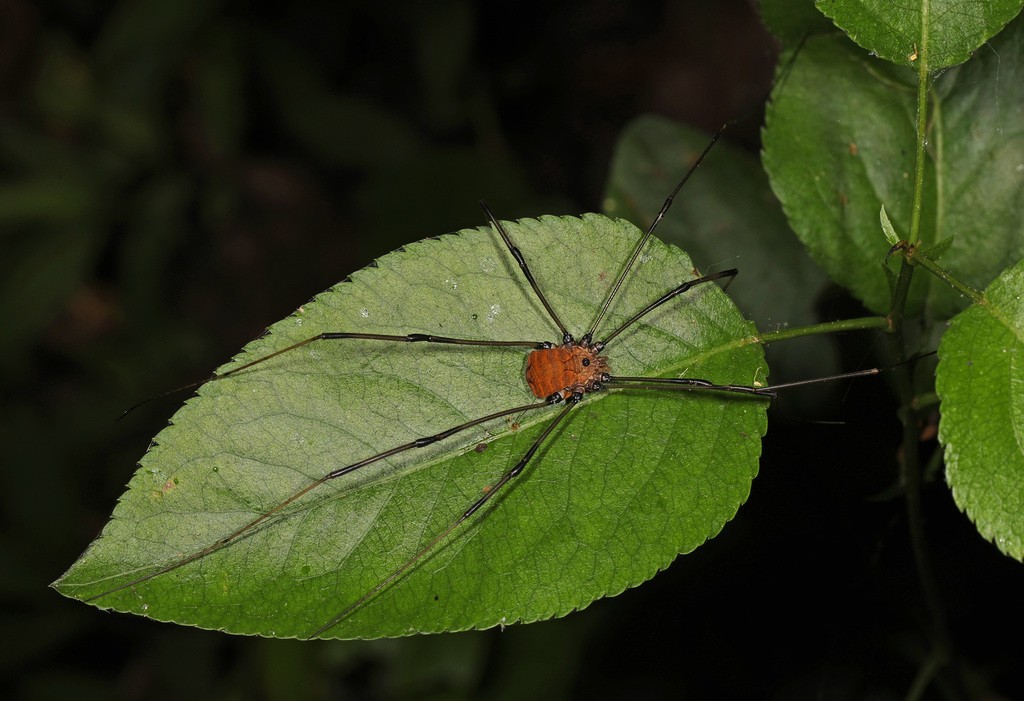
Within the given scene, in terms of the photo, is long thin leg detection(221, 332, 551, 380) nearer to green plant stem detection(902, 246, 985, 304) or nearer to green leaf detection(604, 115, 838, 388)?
green plant stem detection(902, 246, 985, 304)

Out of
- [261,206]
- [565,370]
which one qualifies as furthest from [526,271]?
[261,206]

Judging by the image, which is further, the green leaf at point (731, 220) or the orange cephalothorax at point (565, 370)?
the green leaf at point (731, 220)

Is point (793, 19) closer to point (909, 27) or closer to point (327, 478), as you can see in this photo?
point (909, 27)

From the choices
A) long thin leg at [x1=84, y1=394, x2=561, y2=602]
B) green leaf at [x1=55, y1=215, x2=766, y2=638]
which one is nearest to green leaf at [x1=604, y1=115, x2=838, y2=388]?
green leaf at [x1=55, y1=215, x2=766, y2=638]

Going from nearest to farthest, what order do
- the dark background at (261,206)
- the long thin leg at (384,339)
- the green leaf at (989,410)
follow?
the green leaf at (989,410), the long thin leg at (384,339), the dark background at (261,206)

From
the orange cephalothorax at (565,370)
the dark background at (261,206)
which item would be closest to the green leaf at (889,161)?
the orange cephalothorax at (565,370)

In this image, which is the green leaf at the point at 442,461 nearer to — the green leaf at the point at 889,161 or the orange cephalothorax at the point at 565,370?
the orange cephalothorax at the point at 565,370
